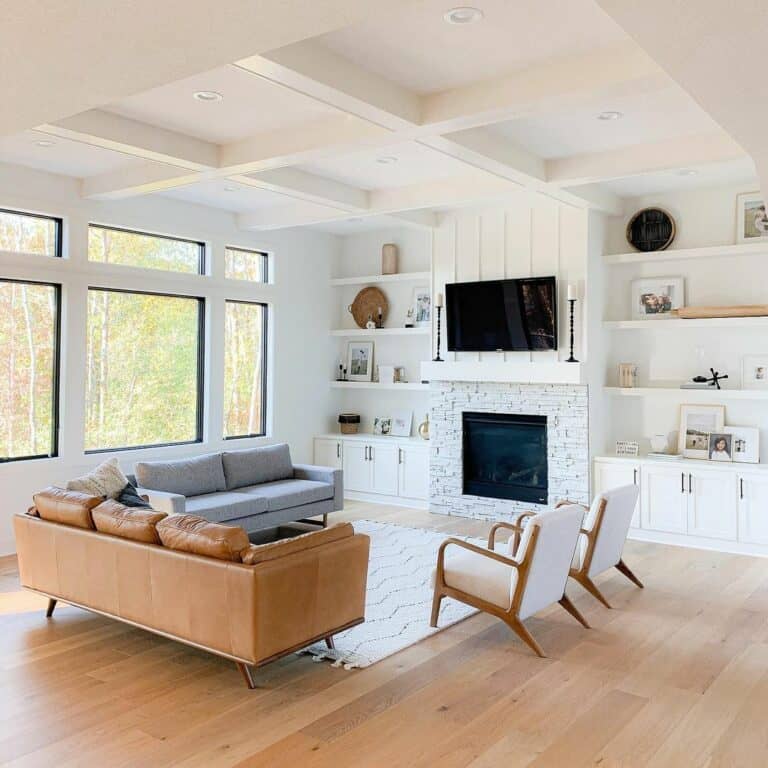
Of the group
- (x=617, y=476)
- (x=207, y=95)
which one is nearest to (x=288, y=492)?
(x=617, y=476)

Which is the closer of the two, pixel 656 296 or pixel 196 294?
pixel 656 296

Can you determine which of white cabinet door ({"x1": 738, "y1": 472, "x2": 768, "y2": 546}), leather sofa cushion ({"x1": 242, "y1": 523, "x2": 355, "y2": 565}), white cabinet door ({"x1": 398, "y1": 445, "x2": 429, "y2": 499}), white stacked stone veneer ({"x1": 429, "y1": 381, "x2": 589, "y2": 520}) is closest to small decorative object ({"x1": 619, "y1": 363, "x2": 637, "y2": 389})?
white stacked stone veneer ({"x1": 429, "y1": 381, "x2": 589, "y2": 520})

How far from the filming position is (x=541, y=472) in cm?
Result: 735

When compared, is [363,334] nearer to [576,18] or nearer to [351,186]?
[351,186]

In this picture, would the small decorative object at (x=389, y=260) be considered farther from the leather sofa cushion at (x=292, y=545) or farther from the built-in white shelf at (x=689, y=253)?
the leather sofa cushion at (x=292, y=545)

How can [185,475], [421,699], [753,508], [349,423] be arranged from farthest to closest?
[349,423] → [185,475] → [753,508] → [421,699]

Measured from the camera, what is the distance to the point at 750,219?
6605mm

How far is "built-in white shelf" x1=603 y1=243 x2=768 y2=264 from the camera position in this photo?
6.50m

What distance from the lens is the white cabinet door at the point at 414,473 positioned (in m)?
8.12

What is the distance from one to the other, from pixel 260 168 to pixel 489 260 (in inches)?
111

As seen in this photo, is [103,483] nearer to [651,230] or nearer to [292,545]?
[292,545]

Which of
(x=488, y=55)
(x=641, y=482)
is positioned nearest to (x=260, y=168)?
(x=488, y=55)

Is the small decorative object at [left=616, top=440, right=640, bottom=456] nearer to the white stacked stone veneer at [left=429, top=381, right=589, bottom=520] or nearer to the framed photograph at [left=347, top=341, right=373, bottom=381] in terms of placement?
the white stacked stone veneer at [left=429, top=381, right=589, bottom=520]

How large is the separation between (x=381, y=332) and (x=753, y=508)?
162 inches
